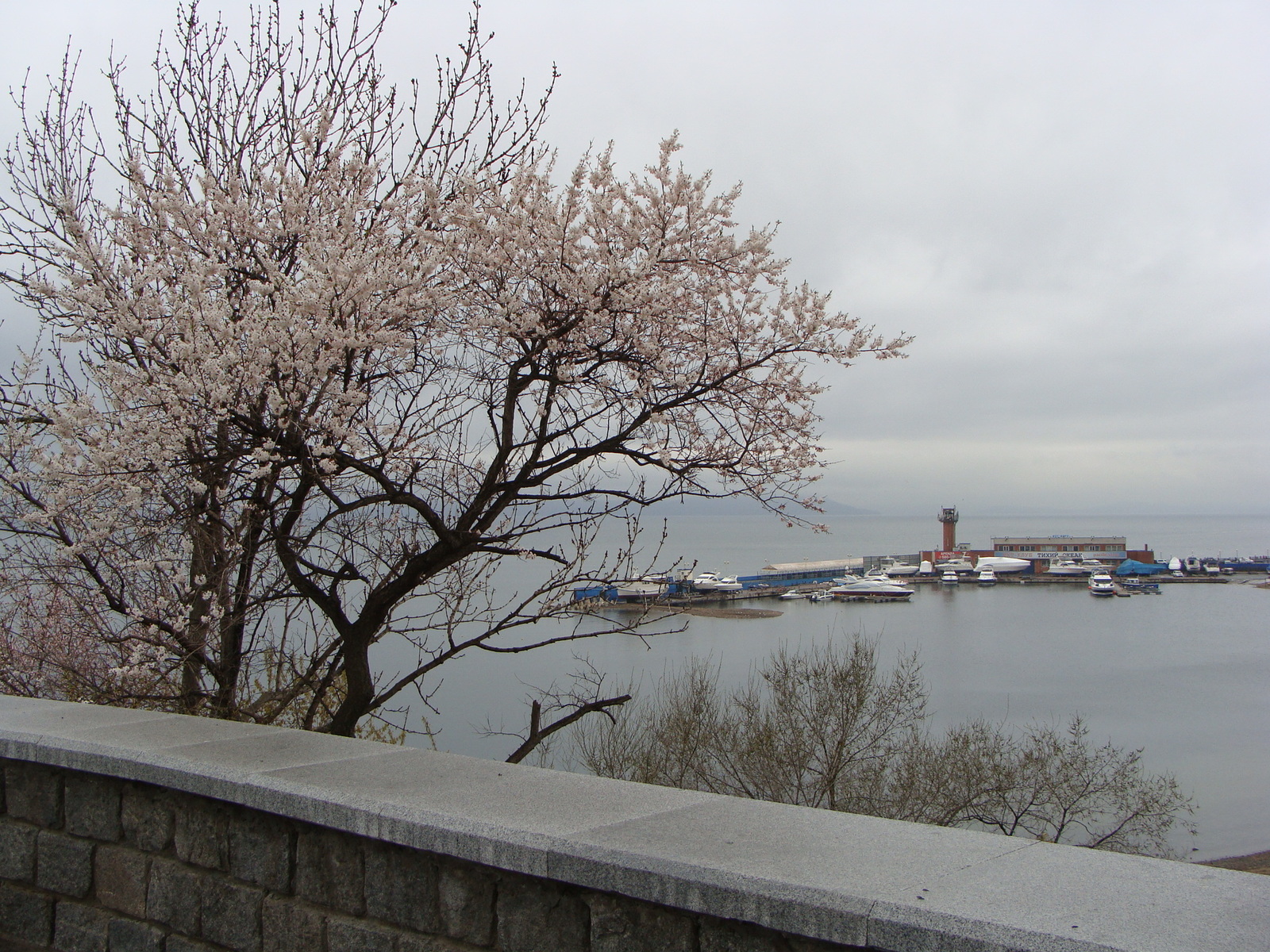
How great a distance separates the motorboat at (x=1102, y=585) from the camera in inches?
2997

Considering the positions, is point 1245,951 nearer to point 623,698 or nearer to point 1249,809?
point 623,698

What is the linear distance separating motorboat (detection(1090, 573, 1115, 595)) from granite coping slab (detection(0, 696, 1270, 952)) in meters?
82.7

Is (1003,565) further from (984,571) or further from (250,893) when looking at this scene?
(250,893)

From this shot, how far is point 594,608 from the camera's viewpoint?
7621 millimetres

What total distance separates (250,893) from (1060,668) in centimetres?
4465

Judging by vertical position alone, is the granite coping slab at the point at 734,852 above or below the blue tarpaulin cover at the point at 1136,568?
above

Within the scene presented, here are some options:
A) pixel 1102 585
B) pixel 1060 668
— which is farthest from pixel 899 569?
pixel 1060 668

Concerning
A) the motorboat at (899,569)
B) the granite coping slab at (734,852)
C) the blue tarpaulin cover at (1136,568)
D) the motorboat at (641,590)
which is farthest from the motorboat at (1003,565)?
the granite coping slab at (734,852)

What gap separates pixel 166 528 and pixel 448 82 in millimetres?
3780

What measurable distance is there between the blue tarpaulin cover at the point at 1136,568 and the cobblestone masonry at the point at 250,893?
9985 cm

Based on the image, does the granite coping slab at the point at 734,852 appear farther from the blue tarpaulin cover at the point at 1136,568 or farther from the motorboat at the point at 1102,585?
the blue tarpaulin cover at the point at 1136,568

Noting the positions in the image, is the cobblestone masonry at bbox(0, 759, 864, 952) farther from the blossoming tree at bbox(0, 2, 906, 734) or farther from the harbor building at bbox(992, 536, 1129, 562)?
the harbor building at bbox(992, 536, 1129, 562)

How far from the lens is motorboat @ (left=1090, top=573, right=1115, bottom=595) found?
76.1 metres

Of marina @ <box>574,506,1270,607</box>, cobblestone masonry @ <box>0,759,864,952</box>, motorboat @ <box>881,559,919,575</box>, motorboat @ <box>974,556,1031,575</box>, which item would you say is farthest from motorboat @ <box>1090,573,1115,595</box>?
cobblestone masonry @ <box>0,759,864,952</box>
